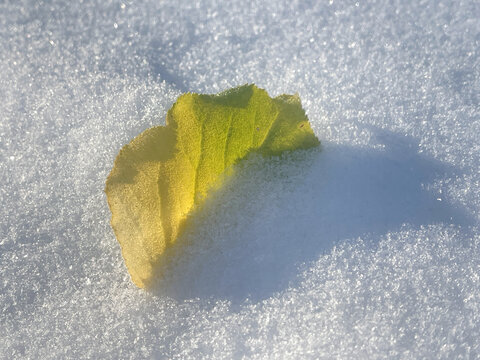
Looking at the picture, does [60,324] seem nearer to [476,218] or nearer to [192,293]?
[192,293]

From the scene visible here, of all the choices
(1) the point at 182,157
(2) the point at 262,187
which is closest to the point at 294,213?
(2) the point at 262,187

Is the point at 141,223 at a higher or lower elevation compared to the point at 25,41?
lower

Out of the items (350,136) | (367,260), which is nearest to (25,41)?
(350,136)

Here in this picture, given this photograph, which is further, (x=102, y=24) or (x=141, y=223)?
(x=102, y=24)
